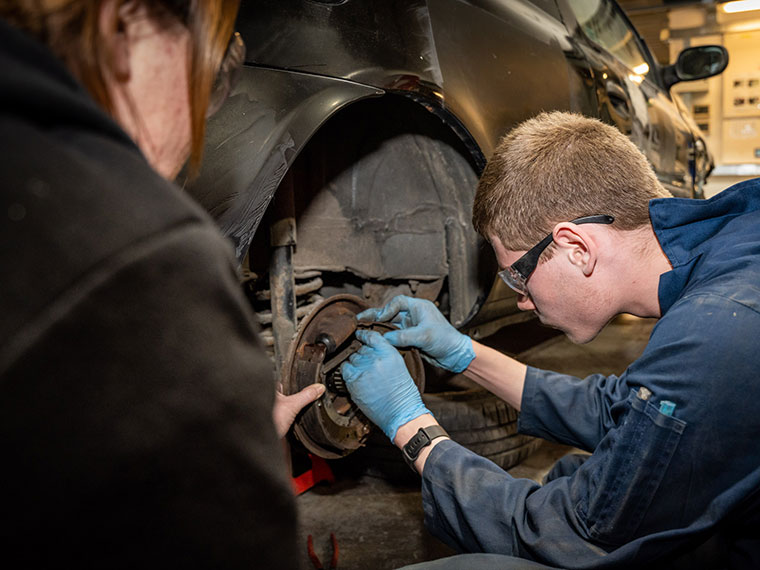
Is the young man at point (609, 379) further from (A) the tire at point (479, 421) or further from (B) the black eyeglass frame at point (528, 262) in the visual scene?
(A) the tire at point (479, 421)

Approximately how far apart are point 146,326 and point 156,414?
58 mm

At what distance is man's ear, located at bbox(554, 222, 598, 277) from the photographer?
1.14m

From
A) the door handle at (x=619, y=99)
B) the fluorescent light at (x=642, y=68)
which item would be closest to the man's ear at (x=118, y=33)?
the door handle at (x=619, y=99)

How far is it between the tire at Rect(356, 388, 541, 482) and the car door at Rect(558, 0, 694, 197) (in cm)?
106

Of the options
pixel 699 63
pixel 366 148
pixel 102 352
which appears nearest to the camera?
pixel 102 352

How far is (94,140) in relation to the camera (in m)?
0.39

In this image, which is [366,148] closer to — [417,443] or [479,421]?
[417,443]

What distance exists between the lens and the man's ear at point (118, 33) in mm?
444

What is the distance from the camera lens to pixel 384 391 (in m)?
1.27

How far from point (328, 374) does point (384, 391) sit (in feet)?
0.56

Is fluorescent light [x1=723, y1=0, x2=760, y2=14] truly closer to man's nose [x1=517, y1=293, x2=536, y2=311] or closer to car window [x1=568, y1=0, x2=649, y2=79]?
car window [x1=568, y1=0, x2=649, y2=79]

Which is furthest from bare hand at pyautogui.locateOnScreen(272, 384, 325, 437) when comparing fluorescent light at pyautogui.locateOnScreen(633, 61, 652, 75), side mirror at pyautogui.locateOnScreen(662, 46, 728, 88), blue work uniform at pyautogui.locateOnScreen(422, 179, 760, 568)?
side mirror at pyautogui.locateOnScreen(662, 46, 728, 88)

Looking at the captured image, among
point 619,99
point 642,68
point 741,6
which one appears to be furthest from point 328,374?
point 741,6

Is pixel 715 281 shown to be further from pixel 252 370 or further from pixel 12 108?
Answer: pixel 12 108
